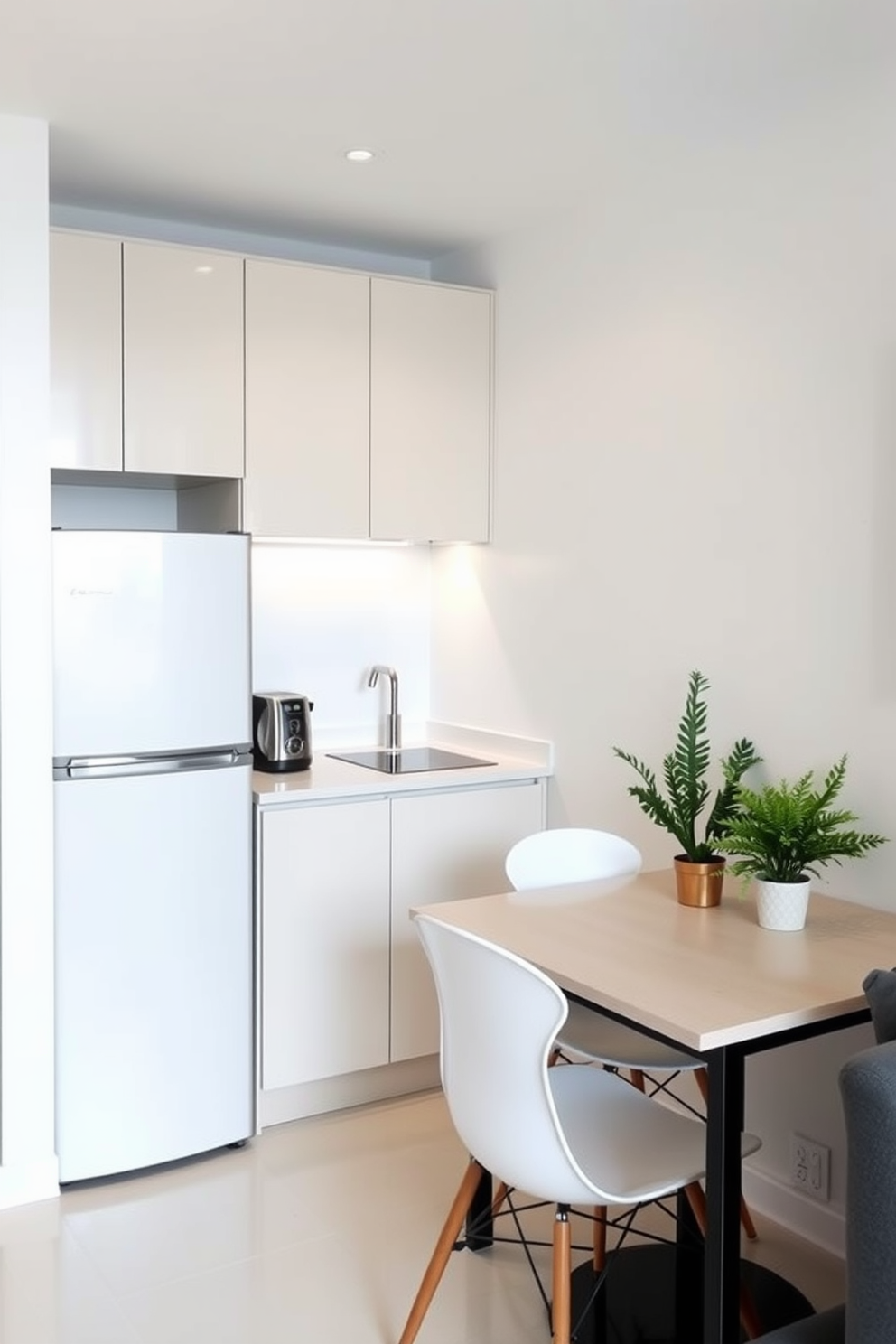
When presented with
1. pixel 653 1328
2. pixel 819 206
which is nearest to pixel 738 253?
pixel 819 206

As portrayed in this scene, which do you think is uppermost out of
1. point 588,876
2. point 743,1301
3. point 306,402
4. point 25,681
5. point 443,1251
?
point 306,402

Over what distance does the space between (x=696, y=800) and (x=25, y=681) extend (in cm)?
155

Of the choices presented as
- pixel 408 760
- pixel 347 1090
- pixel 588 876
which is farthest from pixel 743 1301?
pixel 408 760

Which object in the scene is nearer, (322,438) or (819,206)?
(819,206)

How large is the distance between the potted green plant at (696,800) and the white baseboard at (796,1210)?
0.75m

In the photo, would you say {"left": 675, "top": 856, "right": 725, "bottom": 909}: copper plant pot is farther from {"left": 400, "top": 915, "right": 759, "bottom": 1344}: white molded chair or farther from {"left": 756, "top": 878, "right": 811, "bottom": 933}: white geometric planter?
{"left": 400, "top": 915, "right": 759, "bottom": 1344}: white molded chair

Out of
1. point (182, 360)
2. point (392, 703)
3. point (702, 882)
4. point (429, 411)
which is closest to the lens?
point (702, 882)

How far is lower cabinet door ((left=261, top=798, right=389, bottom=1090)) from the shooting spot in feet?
10.6

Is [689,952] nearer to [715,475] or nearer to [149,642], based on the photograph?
[715,475]

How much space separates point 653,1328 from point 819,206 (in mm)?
2339

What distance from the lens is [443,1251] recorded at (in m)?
2.21

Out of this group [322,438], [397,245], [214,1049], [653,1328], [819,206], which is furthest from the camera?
[397,245]

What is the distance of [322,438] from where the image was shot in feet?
11.5

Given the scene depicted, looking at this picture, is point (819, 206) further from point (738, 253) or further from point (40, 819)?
point (40, 819)
